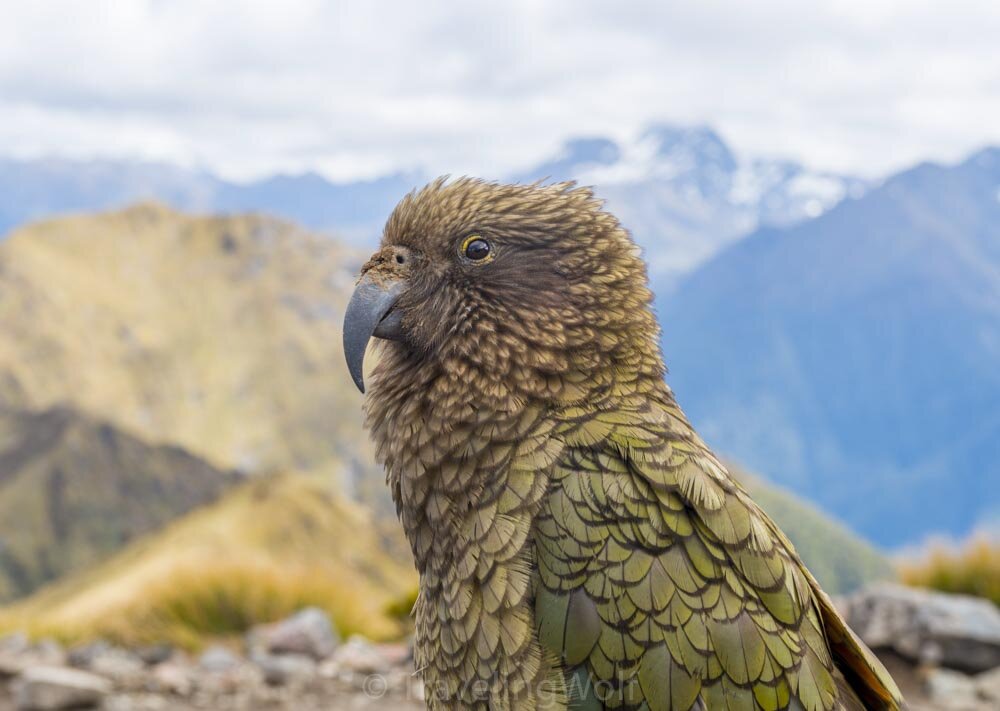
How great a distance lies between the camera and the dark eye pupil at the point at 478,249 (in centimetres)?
292

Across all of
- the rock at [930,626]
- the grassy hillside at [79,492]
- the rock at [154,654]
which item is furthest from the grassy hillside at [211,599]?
the grassy hillside at [79,492]

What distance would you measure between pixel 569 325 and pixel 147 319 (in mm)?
199088

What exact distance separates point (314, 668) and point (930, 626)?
19.0 feet

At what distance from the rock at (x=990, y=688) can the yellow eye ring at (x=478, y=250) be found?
7039 millimetres

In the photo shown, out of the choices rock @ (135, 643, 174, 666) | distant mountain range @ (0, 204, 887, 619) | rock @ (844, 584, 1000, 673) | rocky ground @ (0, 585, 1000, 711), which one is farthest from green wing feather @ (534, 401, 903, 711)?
distant mountain range @ (0, 204, 887, 619)

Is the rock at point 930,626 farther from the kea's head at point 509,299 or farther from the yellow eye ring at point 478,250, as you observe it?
the yellow eye ring at point 478,250

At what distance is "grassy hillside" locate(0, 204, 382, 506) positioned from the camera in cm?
16462

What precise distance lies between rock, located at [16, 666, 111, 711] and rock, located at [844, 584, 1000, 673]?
7.10 meters

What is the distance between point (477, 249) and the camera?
9.59 feet

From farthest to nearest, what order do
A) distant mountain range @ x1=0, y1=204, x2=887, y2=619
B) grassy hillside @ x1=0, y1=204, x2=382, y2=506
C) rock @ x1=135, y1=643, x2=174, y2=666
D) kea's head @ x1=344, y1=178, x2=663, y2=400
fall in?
grassy hillside @ x1=0, y1=204, x2=382, y2=506, distant mountain range @ x1=0, y1=204, x2=887, y2=619, rock @ x1=135, y1=643, x2=174, y2=666, kea's head @ x1=344, y1=178, x2=663, y2=400

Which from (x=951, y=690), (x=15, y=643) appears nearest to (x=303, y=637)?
(x=15, y=643)

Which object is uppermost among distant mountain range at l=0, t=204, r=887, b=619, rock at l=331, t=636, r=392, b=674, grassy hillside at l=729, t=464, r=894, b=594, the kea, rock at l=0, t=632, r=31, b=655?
distant mountain range at l=0, t=204, r=887, b=619

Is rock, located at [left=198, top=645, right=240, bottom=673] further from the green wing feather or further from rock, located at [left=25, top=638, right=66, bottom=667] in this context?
the green wing feather

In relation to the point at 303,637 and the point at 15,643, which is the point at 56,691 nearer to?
the point at 303,637
